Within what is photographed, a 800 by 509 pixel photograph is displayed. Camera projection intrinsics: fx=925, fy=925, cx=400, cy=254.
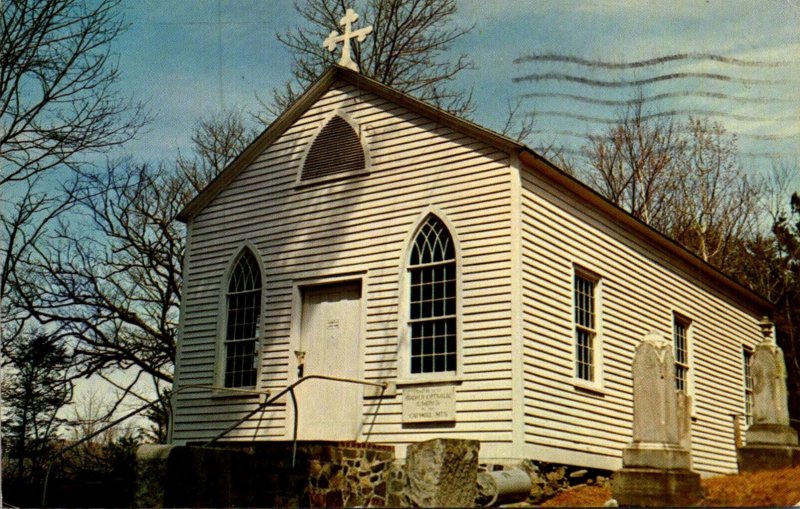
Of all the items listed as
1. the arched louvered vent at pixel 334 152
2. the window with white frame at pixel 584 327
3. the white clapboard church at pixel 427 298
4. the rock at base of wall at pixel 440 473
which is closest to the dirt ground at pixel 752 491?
the rock at base of wall at pixel 440 473

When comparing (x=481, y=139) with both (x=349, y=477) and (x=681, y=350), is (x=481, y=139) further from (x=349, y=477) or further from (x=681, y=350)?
(x=681, y=350)

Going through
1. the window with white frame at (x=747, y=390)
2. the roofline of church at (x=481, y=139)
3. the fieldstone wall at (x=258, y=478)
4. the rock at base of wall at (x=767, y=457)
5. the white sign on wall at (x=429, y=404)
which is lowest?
the fieldstone wall at (x=258, y=478)

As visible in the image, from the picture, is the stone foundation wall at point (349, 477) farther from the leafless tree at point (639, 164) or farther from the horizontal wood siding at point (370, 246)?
the leafless tree at point (639, 164)

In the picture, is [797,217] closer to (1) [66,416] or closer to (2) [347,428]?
(2) [347,428]

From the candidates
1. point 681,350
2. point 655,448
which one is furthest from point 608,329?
point 655,448

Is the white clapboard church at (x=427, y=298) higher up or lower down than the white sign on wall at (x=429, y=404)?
higher up

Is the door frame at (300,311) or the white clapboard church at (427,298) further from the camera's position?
the door frame at (300,311)

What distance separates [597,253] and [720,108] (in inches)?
149

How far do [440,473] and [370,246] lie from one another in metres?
5.26

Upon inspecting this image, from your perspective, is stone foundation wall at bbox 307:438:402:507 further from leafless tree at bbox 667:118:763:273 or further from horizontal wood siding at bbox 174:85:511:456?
leafless tree at bbox 667:118:763:273

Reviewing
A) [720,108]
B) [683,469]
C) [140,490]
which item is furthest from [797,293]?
[140,490]

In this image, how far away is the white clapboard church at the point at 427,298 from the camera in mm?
12961

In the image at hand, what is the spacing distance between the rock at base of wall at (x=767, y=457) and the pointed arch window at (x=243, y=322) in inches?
301

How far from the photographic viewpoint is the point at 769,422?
12.5 metres
